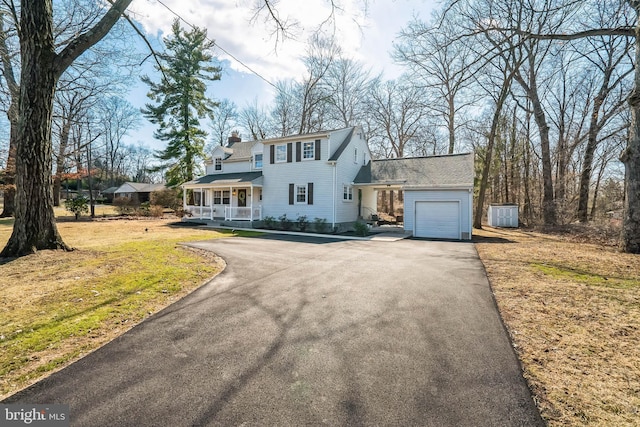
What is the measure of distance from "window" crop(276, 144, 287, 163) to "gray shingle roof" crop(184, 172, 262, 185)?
193 centimetres

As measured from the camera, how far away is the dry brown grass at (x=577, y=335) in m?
2.45

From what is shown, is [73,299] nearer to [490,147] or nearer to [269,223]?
[269,223]

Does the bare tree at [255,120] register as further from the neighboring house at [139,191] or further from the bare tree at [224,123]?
the neighboring house at [139,191]

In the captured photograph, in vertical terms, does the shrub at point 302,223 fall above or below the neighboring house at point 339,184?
below

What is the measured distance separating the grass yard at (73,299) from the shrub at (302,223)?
10.6 metres

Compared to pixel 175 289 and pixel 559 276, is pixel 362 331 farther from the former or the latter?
pixel 559 276

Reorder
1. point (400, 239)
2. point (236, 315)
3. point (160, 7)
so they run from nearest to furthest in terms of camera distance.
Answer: point (236, 315), point (160, 7), point (400, 239)

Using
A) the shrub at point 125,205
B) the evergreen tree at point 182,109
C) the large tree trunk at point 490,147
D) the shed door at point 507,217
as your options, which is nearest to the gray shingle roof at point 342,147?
the large tree trunk at point 490,147

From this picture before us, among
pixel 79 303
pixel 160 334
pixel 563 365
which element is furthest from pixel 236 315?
pixel 563 365

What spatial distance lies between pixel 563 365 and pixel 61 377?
488 centimetres

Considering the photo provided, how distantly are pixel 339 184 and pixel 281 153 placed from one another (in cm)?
474

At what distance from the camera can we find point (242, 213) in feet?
A: 70.4

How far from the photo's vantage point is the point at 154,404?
2.45 metres

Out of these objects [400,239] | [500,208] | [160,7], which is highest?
[160,7]
